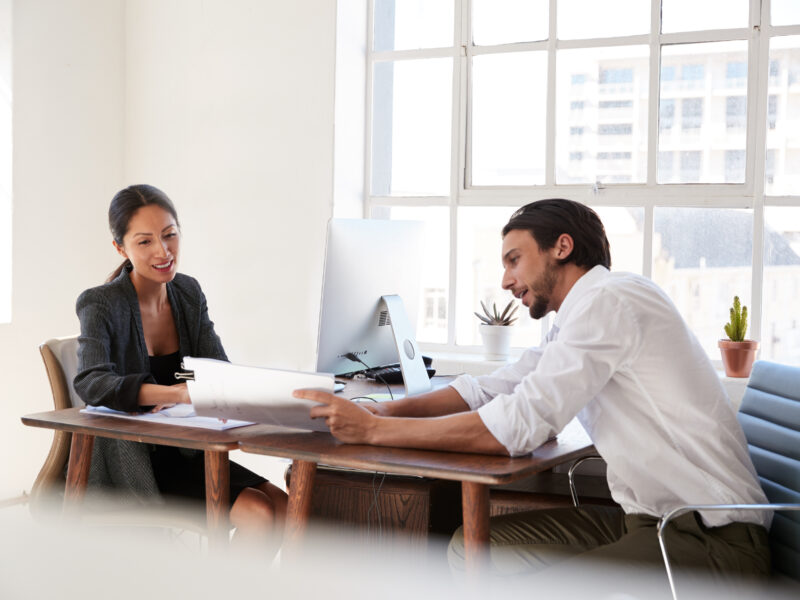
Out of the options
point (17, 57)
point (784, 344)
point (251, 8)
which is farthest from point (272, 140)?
point (784, 344)

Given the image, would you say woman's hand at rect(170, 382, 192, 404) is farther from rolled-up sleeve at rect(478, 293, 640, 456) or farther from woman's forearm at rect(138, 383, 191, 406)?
rolled-up sleeve at rect(478, 293, 640, 456)

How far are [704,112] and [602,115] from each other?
0.41 m

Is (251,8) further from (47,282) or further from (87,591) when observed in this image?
(87,591)

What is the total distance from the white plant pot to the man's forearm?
4.63ft

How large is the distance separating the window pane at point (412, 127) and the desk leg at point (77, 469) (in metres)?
2.17

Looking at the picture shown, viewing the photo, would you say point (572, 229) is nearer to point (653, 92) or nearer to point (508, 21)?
point (653, 92)

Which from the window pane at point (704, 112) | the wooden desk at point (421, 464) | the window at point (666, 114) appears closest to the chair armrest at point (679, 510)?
the wooden desk at point (421, 464)

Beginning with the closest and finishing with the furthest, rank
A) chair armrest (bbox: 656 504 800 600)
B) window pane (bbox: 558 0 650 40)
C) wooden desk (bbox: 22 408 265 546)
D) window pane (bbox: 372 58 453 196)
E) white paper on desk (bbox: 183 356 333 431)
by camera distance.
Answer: chair armrest (bbox: 656 504 800 600)
white paper on desk (bbox: 183 356 333 431)
wooden desk (bbox: 22 408 265 546)
window pane (bbox: 558 0 650 40)
window pane (bbox: 372 58 453 196)

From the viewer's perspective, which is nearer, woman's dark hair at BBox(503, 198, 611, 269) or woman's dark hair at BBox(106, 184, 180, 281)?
woman's dark hair at BBox(503, 198, 611, 269)

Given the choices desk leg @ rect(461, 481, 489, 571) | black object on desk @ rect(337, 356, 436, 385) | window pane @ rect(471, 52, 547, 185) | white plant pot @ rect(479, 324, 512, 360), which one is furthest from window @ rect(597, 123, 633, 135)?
desk leg @ rect(461, 481, 489, 571)

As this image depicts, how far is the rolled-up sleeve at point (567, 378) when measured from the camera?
1756 mm

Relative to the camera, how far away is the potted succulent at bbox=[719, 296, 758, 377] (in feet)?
→ 10.4

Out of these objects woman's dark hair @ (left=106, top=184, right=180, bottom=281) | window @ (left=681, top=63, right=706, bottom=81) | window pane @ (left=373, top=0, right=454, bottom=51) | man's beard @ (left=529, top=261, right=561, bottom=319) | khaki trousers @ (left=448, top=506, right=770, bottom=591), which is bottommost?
khaki trousers @ (left=448, top=506, right=770, bottom=591)

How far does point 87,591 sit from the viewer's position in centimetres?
42
